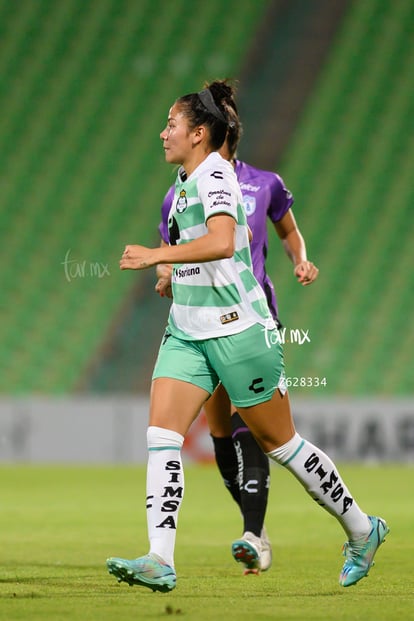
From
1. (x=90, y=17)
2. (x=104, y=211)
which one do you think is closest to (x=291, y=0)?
(x=90, y=17)

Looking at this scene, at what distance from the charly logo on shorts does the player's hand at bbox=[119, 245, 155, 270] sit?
0.35 meters

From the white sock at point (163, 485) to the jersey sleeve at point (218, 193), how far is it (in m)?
0.77

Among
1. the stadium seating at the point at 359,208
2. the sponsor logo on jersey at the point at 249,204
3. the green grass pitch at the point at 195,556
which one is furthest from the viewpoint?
the stadium seating at the point at 359,208

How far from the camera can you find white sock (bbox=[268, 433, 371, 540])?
4.48 meters

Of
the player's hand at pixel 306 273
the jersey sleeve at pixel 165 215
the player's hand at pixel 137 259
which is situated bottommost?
the player's hand at pixel 306 273

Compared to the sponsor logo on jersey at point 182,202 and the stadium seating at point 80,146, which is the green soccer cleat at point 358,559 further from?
the stadium seating at point 80,146

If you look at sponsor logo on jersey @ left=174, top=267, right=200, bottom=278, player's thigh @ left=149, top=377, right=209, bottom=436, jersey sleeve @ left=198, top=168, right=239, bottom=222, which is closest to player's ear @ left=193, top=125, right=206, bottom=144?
jersey sleeve @ left=198, top=168, right=239, bottom=222

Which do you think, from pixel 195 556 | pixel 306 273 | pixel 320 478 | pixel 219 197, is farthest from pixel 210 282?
pixel 195 556

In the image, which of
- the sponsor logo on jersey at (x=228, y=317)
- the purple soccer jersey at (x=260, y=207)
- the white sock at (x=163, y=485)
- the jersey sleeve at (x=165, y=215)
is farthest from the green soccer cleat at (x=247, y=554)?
the jersey sleeve at (x=165, y=215)

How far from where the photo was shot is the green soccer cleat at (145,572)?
13.0 ft

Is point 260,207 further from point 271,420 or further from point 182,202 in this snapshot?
point 271,420

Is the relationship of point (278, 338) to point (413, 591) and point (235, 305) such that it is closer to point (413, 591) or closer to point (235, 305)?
point (235, 305)

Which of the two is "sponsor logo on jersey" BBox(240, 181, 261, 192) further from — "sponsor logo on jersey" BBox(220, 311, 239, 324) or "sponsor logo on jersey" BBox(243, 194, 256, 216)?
"sponsor logo on jersey" BBox(220, 311, 239, 324)

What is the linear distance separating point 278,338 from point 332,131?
1420cm
